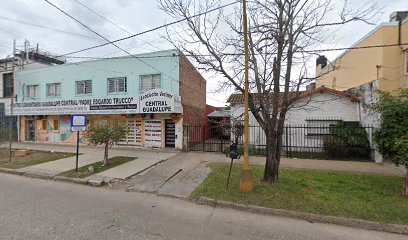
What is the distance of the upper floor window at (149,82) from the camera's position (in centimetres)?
1465

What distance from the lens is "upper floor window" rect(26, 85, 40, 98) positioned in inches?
748

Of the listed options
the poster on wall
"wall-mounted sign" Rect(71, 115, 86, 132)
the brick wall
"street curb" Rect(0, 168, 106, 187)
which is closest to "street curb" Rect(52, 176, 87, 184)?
"street curb" Rect(0, 168, 106, 187)

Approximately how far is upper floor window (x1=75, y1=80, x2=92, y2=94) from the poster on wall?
5.52 meters

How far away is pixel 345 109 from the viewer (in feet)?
42.9

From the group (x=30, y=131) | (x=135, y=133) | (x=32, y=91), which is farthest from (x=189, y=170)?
(x=30, y=131)

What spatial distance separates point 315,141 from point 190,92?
8.81 m

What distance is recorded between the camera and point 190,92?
53.3ft

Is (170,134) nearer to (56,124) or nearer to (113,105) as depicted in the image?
(113,105)

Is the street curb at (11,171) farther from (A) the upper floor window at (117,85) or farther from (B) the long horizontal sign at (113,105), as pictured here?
(A) the upper floor window at (117,85)

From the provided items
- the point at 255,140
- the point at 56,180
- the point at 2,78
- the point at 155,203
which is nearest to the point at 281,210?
the point at 155,203

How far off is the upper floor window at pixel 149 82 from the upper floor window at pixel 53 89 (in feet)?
26.0

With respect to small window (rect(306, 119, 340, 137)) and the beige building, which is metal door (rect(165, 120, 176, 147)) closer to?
small window (rect(306, 119, 340, 137))

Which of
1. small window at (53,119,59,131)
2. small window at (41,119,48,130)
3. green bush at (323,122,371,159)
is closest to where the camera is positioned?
green bush at (323,122,371,159)

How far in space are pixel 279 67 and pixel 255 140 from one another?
8154 millimetres
